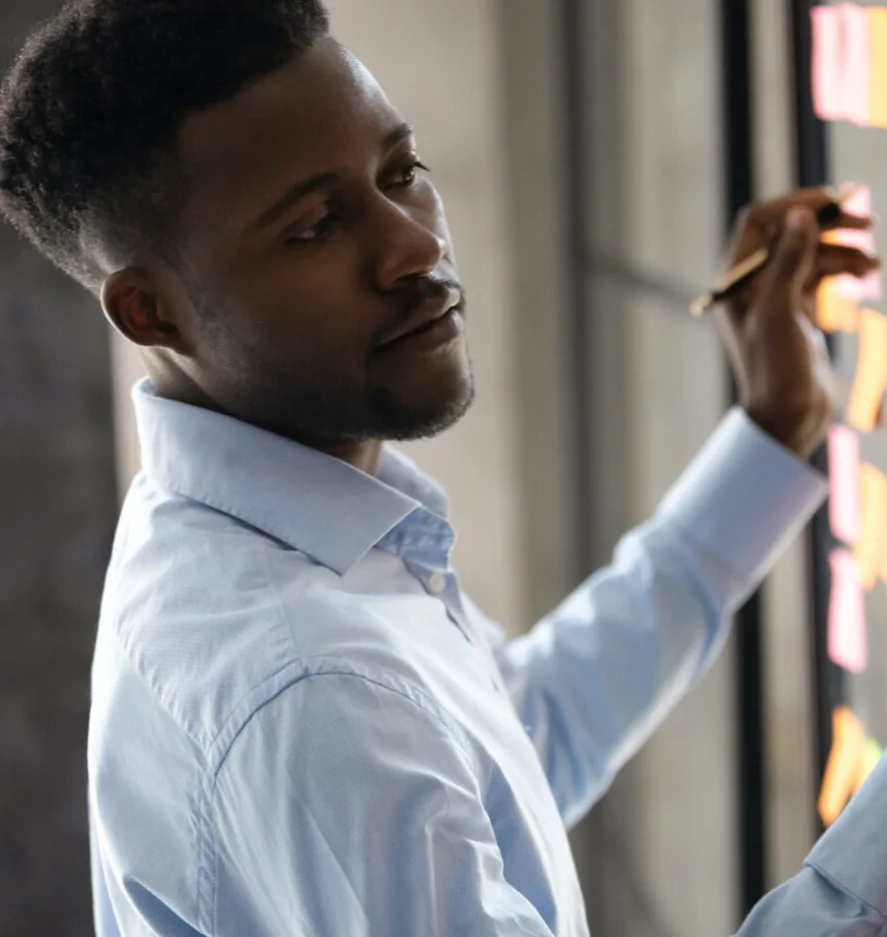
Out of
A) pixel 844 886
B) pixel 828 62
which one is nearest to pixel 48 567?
pixel 828 62

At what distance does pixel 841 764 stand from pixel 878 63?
64 centimetres

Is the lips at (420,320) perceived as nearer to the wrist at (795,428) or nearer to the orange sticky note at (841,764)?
the wrist at (795,428)

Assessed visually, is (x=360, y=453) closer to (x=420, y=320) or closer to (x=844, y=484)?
(x=420, y=320)

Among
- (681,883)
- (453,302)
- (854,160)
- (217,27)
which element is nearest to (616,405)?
(681,883)

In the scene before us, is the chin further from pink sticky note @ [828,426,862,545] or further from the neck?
pink sticky note @ [828,426,862,545]

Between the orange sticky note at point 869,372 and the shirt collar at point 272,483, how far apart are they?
426 mm

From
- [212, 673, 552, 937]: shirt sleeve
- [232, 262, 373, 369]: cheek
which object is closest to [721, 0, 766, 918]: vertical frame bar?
[232, 262, 373, 369]: cheek

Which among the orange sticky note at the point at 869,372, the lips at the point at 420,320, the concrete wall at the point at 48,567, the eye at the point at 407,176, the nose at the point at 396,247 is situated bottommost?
the concrete wall at the point at 48,567

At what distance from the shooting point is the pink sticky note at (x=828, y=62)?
112 cm

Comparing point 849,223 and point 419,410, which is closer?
point 419,410

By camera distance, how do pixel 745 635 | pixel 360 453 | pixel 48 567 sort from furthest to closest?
pixel 48 567 < pixel 745 635 < pixel 360 453

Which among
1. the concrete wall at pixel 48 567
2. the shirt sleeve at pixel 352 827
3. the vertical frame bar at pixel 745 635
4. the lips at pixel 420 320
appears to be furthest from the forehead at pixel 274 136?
the concrete wall at pixel 48 567

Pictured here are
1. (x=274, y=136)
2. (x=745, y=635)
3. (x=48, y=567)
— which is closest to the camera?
(x=274, y=136)

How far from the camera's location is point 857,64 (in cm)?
108
